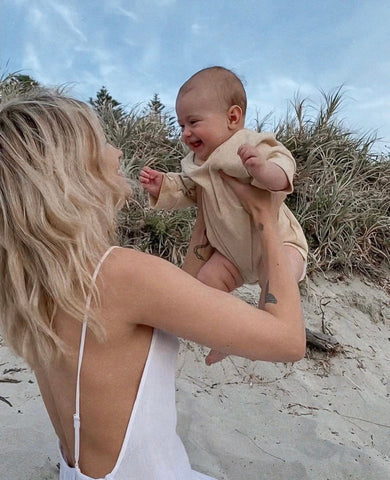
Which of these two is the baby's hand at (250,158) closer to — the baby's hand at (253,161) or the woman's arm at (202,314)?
the baby's hand at (253,161)

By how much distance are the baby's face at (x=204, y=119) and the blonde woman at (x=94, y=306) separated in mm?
657

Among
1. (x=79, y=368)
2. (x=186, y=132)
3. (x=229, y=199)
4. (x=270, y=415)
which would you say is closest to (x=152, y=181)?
(x=186, y=132)

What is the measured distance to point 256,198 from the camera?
1834 millimetres

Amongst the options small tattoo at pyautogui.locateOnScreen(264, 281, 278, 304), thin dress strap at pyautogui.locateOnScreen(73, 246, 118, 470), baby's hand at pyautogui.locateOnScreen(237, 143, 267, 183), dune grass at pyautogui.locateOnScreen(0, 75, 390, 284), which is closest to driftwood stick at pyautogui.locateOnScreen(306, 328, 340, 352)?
dune grass at pyautogui.locateOnScreen(0, 75, 390, 284)

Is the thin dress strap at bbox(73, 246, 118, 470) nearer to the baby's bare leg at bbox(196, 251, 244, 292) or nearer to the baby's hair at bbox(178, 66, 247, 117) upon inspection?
the baby's bare leg at bbox(196, 251, 244, 292)

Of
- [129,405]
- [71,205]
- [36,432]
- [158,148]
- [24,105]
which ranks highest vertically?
[158,148]

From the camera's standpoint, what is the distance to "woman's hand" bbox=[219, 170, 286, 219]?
1.81 m

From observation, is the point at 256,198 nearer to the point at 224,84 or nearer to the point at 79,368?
the point at 224,84

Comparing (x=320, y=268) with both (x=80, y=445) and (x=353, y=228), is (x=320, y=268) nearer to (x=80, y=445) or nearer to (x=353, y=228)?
(x=353, y=228)

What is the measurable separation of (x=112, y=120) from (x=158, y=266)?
15.9ft

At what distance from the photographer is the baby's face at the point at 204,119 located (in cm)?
205

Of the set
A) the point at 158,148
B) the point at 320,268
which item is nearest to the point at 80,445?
the point at 320,268

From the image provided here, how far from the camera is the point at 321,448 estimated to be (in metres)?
3.07

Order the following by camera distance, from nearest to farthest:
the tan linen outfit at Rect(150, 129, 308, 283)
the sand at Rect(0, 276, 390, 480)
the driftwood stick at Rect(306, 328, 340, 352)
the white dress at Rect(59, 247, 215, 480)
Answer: the white dress at Rect(59, 247, 215, 480) < the tan linen outfit at Rect(150, 129, 308, 283) < the sand at Rect(0, 276, 390, 480) < the driftwood stick at Rect(306, 328, 340, 352)
